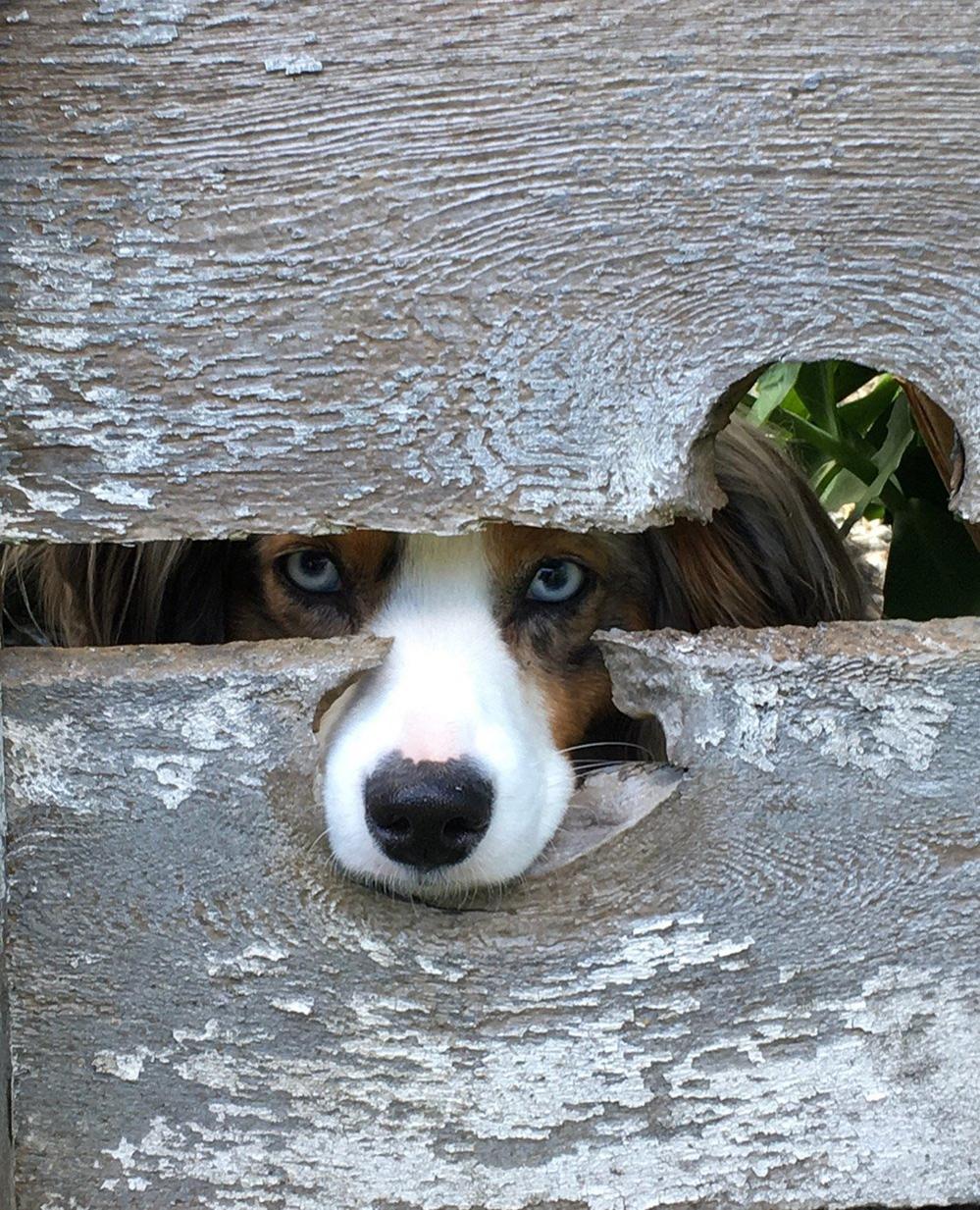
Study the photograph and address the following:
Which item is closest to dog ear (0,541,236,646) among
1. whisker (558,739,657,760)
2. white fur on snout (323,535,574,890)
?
white fur on snout (323,535,574,890)

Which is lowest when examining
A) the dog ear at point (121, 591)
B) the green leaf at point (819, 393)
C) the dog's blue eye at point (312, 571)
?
the dog's blue eye at point (312, 571)

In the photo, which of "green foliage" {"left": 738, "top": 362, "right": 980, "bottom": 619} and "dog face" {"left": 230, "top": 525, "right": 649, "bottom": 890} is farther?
"green foliage" {"left": 738, "top": 362, "right": 980, "bottom": 619}

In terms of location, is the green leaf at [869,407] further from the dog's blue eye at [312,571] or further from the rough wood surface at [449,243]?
the rough wood surface at [449,243]

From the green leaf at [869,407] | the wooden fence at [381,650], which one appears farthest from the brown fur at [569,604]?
the wooden fence at [381,650]

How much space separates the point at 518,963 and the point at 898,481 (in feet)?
3.73

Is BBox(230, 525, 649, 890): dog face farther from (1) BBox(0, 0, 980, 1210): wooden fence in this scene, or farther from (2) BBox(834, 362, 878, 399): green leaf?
(2) BBox(834, 362, 878, 399): green leaf

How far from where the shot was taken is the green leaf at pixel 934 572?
2.10 meters

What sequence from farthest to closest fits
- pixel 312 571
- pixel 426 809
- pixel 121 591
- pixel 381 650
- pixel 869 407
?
pixel 869 407 < pixel 121 591 < pixel 312 571 < pixel 426 809 < pixel 381 650

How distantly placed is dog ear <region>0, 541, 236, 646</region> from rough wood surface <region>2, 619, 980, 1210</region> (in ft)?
2.12

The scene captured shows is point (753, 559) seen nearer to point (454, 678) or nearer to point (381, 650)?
point (454, 678)

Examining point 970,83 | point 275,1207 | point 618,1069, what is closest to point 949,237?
point 970,83

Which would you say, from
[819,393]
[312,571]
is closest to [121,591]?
[312,571]

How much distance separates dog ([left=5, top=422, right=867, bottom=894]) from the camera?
1528 millimetres

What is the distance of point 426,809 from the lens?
1521 mm
